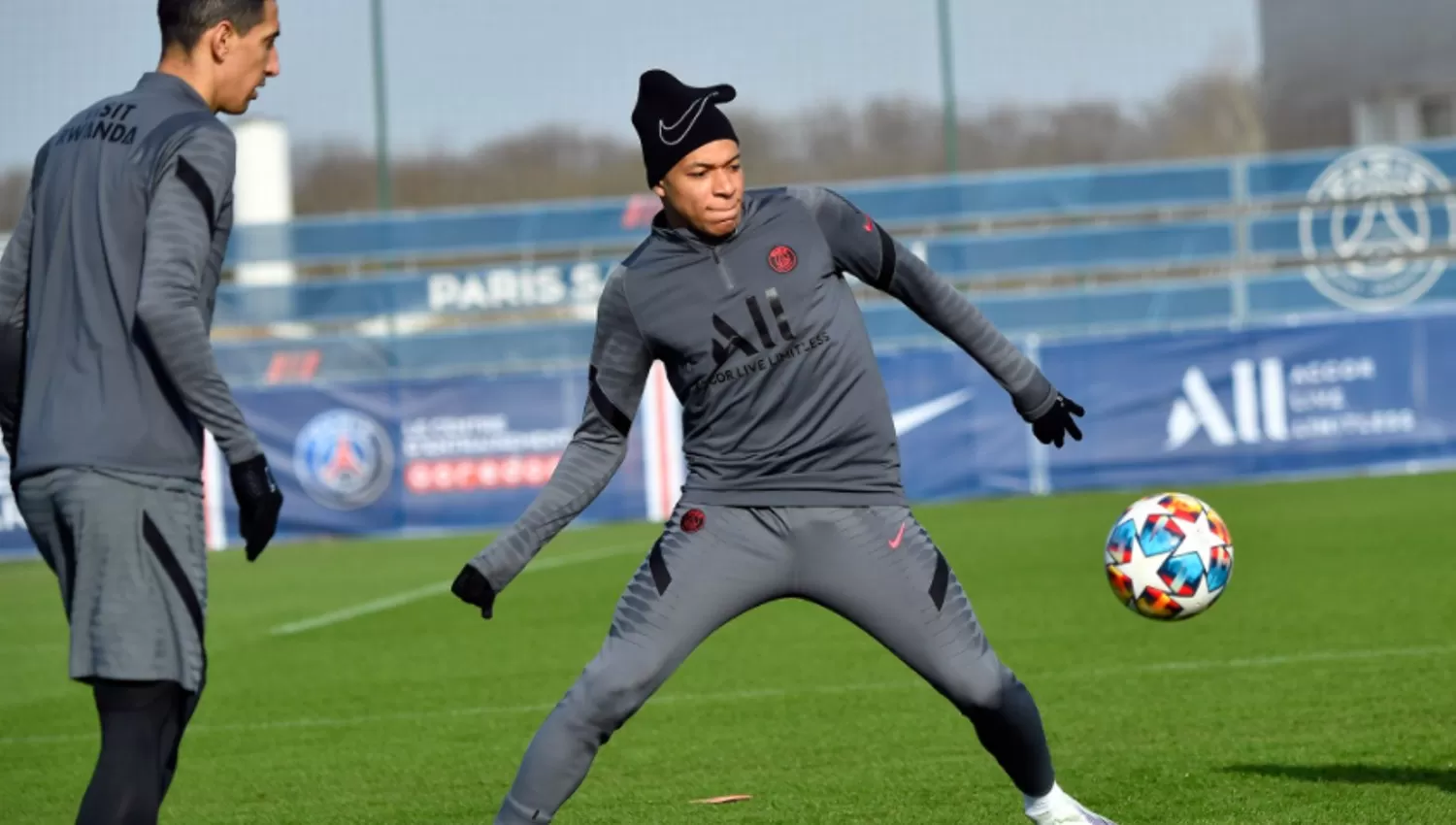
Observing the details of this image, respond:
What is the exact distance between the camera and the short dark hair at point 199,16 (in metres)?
4.65

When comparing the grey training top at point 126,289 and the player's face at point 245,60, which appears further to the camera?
the player's face at point 245,60

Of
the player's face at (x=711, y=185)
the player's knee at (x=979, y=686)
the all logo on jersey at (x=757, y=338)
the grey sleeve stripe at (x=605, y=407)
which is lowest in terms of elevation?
the player's knee at (x=979, y=686)

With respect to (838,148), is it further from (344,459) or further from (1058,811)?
(1058,811)

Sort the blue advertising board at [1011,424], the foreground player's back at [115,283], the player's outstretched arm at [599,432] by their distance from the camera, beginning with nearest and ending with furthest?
the foreground player's back at [115,283], the player's outstretched arm at [599,432], the blue advertising board at [1011,424]

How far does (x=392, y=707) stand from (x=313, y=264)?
21510mm

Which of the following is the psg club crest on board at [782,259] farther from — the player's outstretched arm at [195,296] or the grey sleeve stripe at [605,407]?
the player's outstretched arm at [195,296]

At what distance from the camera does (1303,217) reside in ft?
102

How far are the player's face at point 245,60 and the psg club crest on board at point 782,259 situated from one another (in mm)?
1340

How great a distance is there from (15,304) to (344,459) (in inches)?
700

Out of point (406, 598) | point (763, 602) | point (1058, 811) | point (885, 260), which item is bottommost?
point (406, 598)

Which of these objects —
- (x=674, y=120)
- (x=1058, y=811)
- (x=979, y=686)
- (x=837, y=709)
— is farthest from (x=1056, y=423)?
(x=837, y=709)

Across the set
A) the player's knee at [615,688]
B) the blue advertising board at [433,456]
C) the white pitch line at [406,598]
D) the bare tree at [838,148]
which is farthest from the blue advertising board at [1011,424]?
the player's knee at [615,688]

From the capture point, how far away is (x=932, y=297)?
18.2 ft

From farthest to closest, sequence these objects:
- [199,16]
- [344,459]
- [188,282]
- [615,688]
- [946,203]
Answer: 1. [946,203]
2. [344,459]
3. [615,688]
4. [199,16]
5. [188,282]
